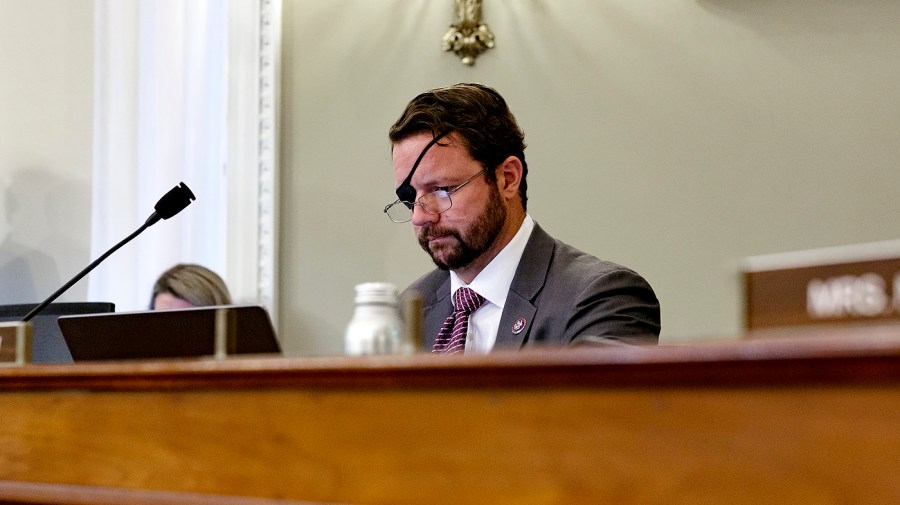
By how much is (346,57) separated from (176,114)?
0.63 meters

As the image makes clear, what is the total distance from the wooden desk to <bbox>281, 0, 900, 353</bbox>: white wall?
6.04 ft

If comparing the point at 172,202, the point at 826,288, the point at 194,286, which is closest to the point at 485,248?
the point at 172,202

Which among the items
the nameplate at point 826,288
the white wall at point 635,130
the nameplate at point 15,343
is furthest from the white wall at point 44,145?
the nameplate at point 826,288

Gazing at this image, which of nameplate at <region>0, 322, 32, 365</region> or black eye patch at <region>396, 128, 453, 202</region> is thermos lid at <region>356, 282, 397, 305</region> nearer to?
nameplate at <region>0, 322, 32, 365</region>

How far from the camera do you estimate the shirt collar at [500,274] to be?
2.34 meters

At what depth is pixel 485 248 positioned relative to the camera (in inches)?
94.1

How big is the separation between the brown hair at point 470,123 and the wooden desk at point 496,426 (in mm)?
1249

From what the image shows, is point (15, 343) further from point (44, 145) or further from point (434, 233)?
point (44, 145)

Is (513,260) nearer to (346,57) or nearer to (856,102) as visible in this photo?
(856,102)

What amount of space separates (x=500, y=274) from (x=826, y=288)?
1480 millimetres

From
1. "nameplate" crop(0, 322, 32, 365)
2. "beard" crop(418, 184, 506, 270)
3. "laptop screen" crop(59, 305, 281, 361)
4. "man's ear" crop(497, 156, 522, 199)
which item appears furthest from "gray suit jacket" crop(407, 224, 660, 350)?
"nameplate" crop(0, 322, 32, 365)

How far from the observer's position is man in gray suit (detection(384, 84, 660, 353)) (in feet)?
7.14

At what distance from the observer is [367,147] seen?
3.41m

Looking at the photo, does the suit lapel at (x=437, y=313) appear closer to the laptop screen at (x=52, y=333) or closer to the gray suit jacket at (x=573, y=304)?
the gray suit jacket at (x=573, y=304)
